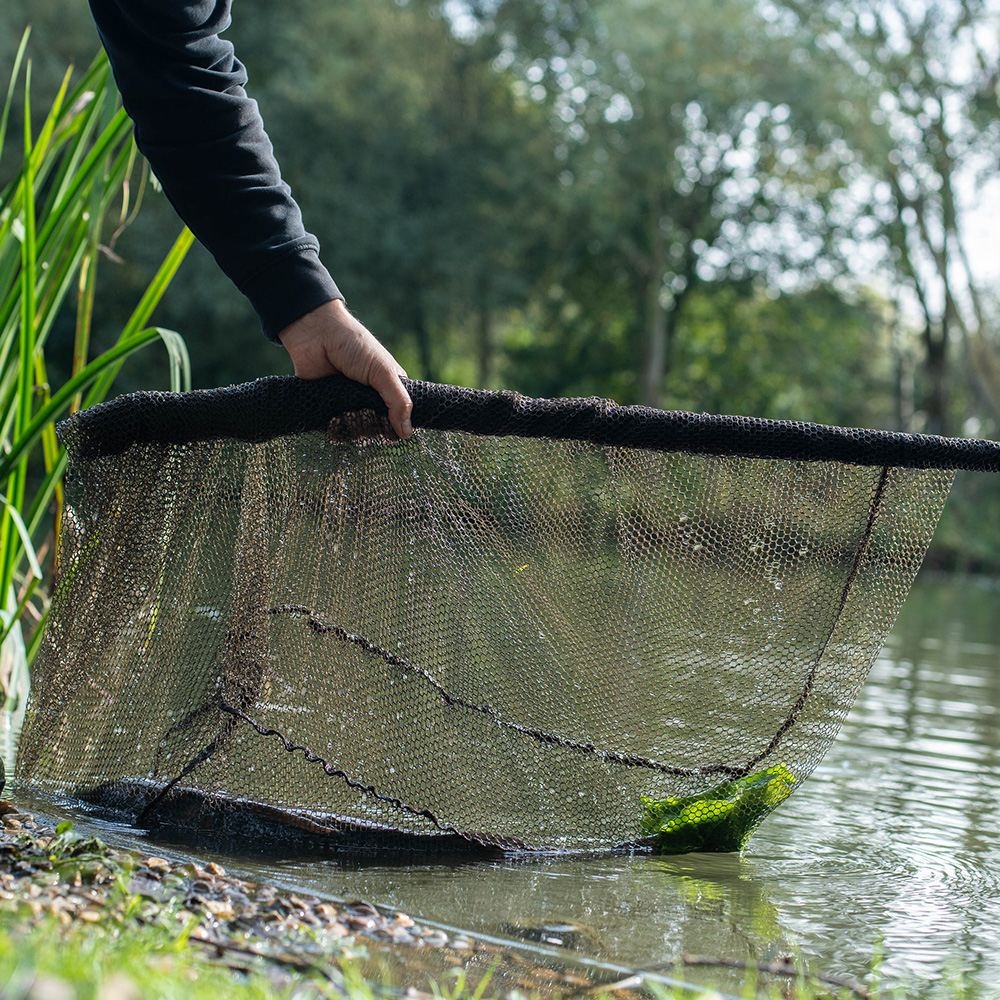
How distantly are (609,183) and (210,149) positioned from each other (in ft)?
72.7

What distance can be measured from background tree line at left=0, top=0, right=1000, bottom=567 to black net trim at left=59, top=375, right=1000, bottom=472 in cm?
1763

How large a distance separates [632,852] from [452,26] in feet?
87.7

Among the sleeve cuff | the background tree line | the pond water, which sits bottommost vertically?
the pond water

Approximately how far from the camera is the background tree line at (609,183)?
21859 mm

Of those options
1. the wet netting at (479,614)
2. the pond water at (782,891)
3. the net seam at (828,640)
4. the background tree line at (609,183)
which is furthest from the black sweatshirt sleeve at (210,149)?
the background tree line at (609,183)

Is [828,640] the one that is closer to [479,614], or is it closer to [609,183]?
[479,614]

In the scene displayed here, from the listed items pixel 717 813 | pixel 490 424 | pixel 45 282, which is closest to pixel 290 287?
pixel 490 424

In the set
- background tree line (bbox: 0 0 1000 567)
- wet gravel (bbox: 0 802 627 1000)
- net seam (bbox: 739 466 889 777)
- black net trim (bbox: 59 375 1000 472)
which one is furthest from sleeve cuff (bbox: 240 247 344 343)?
background tree line (bbox: 0 0 1000 567)

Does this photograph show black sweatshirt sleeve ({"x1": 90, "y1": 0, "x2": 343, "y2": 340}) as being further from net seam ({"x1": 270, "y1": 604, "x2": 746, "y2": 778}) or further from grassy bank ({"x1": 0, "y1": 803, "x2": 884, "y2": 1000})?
grassy bank ({"x1": 0, "y1": 803, "x2": 884, "y2": 1000})

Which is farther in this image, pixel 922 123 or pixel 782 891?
pixel 922 123

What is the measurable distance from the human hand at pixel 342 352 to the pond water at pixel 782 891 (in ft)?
3.48

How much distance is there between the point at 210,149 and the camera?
219 cm

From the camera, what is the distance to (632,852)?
273cm

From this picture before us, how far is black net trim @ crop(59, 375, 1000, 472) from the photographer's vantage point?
2416 mm
